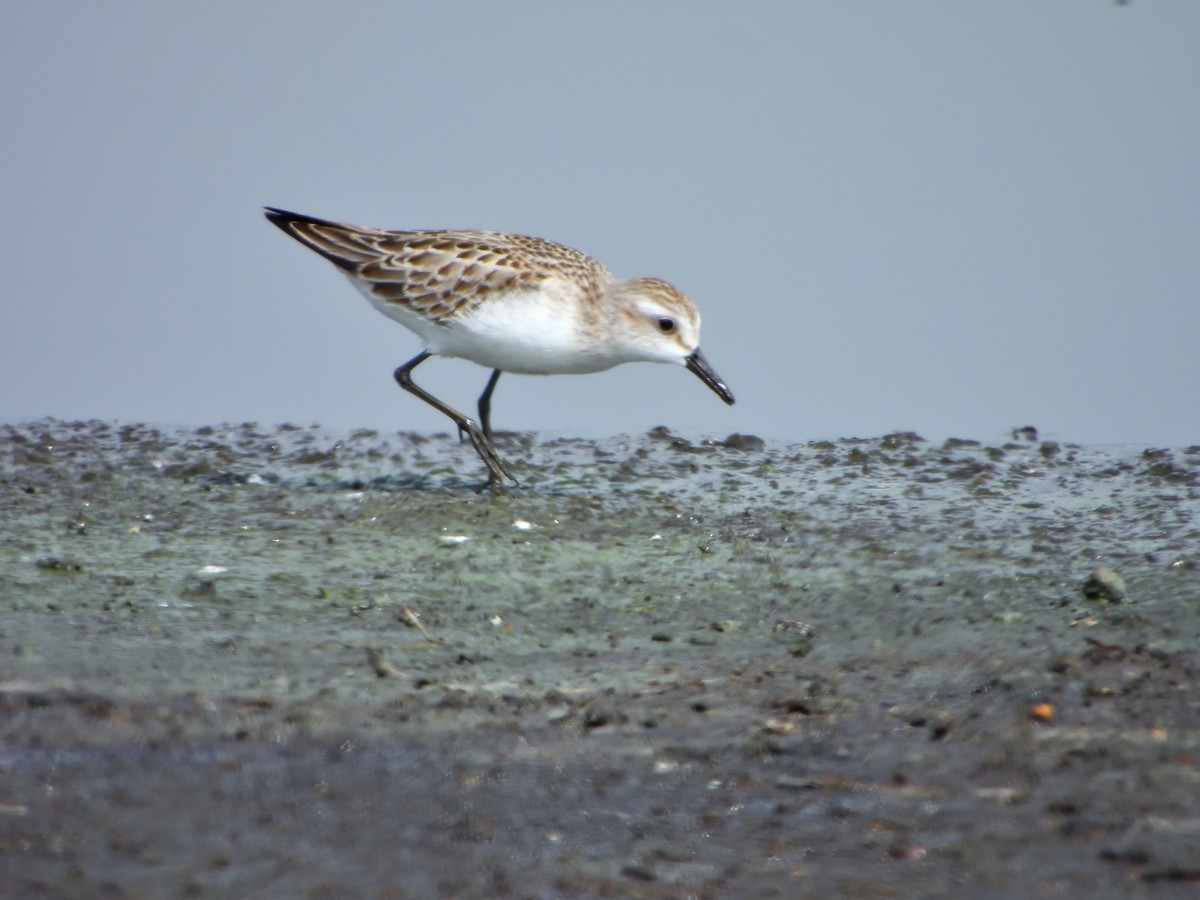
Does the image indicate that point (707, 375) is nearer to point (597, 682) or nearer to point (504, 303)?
point (504, 303)

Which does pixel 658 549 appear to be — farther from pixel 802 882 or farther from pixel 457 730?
pixel 802 882

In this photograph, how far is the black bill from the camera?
312 inches

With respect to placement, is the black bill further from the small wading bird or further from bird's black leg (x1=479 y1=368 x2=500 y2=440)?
bird's black leg (x1=479 y1=368 x2=500 y2=440)

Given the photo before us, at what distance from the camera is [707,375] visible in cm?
794

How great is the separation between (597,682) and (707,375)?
336 cm

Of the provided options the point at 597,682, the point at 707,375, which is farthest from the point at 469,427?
the point at 597,682

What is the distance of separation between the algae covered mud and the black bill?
439mm

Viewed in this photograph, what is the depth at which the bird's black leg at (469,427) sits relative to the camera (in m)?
7.37


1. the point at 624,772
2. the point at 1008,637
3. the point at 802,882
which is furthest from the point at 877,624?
the point at 802,882

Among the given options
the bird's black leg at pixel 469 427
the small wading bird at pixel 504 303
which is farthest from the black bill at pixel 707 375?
the bird's black leg at pixel 469 427

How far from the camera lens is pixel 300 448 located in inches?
336

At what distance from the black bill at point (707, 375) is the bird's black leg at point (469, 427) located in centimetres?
112

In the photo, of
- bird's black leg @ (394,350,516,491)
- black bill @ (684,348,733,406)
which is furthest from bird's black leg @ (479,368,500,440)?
black bill @ (684,348,733,406)

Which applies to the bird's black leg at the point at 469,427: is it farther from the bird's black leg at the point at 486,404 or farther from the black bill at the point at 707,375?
the black bill at the point at 707,375
